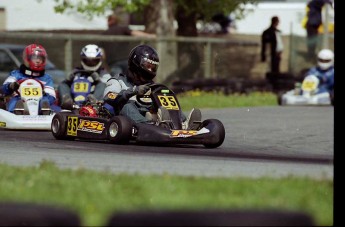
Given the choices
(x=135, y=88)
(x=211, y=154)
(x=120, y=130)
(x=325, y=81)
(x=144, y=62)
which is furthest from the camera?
(x=325, y=81)

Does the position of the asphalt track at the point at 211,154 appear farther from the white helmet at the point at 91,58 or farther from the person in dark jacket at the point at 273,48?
the person in dark jacket at the point at 273,48

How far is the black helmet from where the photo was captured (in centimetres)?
1197

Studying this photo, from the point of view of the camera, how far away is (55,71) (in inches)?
794

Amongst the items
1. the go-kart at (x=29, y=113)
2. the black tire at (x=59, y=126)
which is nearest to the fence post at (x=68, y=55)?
the go-kart at (x=29, y=113)

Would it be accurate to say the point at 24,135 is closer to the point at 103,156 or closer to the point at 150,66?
the point at 150,66

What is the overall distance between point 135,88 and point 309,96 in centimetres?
952

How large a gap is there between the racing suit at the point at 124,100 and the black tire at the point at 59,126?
52 centimetres

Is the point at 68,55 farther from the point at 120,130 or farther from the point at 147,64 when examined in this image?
the point at 120,130

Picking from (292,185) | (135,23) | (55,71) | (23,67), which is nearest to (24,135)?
(23,67)

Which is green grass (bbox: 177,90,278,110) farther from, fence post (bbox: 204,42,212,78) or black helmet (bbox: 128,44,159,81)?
black helmet (bbox: 128,44,159,81)

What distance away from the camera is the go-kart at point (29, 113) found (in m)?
13.5

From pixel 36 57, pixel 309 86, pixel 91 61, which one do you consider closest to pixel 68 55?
pixel 309 86

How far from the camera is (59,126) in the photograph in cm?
1231

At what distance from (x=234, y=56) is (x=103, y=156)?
14837mm
